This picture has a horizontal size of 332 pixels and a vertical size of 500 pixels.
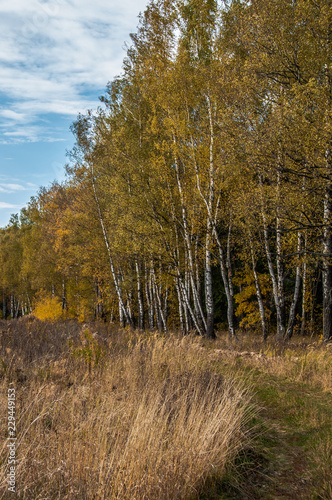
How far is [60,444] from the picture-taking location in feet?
9.61

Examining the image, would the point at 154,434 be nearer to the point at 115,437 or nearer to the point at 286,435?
the point at 115,437

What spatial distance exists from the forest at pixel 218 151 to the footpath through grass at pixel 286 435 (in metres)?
3.13

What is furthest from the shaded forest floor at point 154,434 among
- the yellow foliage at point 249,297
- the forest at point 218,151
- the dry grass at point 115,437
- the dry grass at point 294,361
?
the yellow foliage at point 249,297

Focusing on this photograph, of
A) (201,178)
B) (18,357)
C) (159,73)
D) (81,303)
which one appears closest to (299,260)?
(201,178)

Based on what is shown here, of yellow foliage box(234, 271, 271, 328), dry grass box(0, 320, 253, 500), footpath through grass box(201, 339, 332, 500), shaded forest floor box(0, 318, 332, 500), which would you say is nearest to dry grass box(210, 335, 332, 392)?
footpath through grass box(201, 339, 332, 500)

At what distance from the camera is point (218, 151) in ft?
40.9

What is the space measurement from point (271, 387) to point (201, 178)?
26.6 ft

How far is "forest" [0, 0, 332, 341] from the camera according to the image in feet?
28.1

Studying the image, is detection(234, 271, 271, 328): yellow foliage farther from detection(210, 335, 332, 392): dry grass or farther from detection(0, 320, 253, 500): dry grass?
detection(0, 320, 253, 500): dry grass

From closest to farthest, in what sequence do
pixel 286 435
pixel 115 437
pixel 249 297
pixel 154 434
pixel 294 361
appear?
pixel 154 434 → pixel 115 437 → pixel 286 435 → pixel 294 361 → pixel 249 297

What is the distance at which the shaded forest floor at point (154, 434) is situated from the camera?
269 centimetres

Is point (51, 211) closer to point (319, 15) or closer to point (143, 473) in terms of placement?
point (319, 15)

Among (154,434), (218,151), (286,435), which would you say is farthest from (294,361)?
(218,151)

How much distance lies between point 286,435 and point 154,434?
86.1 inches
